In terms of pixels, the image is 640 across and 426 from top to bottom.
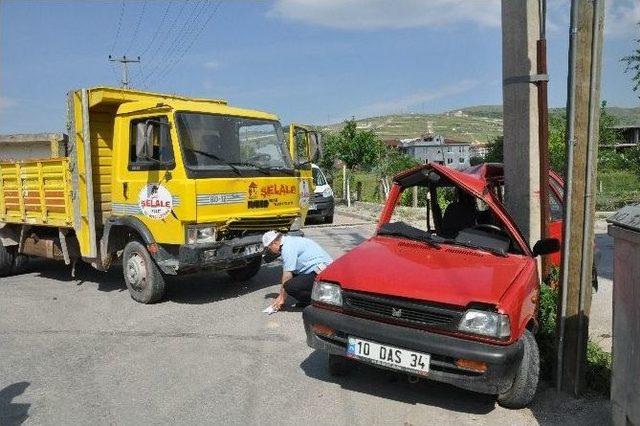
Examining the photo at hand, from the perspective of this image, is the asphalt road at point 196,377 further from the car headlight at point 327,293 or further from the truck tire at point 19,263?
the truck tire at point 19,263

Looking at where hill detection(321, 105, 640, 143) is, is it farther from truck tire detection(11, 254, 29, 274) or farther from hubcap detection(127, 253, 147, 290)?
hubcap detection(127, 253, 147, 290)

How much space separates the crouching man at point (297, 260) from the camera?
20.1 feet

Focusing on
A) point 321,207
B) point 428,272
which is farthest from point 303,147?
point 321,207

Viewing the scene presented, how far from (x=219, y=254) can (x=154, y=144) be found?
1.53 m

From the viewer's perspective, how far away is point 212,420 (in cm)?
378

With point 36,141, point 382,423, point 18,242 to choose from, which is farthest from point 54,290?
point 382,423

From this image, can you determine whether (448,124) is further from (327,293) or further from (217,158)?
(327,293)

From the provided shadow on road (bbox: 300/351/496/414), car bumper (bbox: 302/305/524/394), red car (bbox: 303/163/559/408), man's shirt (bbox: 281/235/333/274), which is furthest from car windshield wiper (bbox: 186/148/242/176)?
car bumper (bbox: 302/305/524/394)

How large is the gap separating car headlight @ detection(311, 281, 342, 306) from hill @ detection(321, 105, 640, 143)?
11033cm

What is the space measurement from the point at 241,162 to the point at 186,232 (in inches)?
46.4

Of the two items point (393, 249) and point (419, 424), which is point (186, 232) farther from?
point (419, 424)

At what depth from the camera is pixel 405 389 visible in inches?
167

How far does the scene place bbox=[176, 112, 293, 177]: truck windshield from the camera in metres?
6.43

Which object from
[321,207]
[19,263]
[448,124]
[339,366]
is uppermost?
[448,124]
